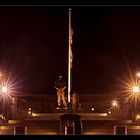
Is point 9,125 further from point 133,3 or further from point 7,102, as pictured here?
point 133,3

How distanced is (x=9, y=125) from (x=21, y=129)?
76 cm

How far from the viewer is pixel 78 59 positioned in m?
25.8

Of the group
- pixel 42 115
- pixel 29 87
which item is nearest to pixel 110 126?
pixel 42 115

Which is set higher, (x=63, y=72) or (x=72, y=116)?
(x=63, y=72)

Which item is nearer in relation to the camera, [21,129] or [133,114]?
[21,129]

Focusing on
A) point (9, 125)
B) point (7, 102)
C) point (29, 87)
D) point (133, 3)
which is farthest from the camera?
point (29, 87)

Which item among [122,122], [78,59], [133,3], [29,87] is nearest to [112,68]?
[78,59]

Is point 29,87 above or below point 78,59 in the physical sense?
below
